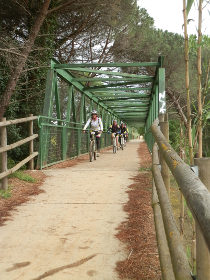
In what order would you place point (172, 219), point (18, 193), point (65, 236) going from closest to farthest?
point (172, 219)
point (65, 236)
point (18, 193)

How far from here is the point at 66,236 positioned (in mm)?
2982

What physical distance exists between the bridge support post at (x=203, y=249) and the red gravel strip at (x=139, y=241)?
1.07 metres

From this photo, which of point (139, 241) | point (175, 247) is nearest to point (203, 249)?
point (175, 247)

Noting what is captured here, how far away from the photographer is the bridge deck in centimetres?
229

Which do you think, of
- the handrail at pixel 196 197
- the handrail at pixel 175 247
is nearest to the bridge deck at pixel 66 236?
the handrail at pixel 175 247

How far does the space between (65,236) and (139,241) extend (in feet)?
2.29

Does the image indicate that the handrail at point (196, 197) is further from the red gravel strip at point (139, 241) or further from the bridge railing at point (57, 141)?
the bridge railing at point (57, 141)

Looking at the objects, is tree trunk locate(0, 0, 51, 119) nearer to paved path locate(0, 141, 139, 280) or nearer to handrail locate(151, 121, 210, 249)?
paved path locate(0, 141, 139, 280)

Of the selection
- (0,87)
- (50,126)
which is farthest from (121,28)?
(50,126)

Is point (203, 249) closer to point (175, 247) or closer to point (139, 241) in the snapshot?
point (175, 247)

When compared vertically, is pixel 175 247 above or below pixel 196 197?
below

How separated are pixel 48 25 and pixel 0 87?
2868mm

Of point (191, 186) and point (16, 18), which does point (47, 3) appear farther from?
point (191, 186)

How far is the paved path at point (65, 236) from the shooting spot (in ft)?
7.50
